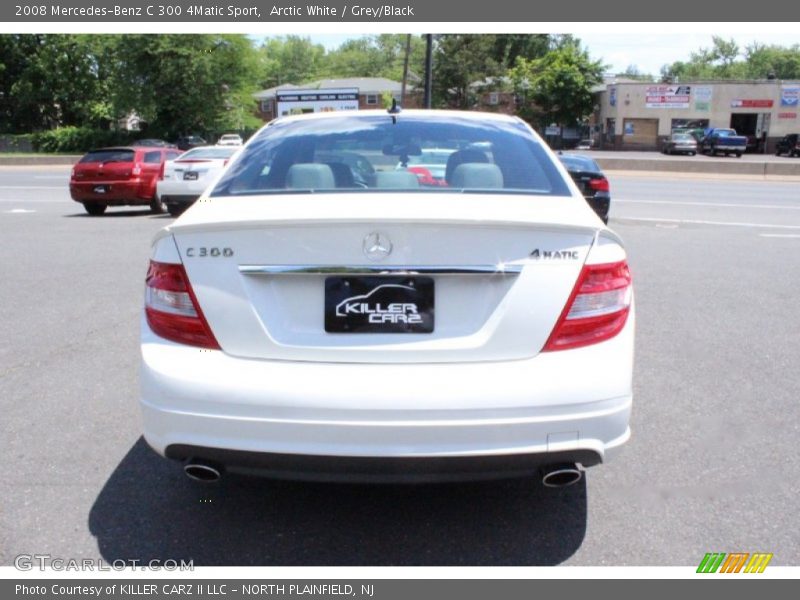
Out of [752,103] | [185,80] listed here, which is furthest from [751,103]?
[185,80]

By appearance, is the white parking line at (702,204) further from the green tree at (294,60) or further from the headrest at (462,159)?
the green tree at (294,60)

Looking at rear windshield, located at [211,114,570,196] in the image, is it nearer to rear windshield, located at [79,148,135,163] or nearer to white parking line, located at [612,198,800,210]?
rear windshield, located at [79,148,135,163]

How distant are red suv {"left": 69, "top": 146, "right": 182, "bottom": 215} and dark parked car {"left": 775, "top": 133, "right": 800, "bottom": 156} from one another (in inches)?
1750

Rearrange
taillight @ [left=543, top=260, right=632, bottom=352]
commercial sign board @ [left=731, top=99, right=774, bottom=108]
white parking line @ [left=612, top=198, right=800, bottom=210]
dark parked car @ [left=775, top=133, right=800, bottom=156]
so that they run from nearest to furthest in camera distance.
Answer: taillight @ [left=543, top=260, right=632, bottom=352] < white parking line @ [left=612, top=198, right=800, bottom=210] < dark parked car @ [left=775, top=133, right=800, bottom=156] < commercial sign board @ [left=731, top=99, right=774, bottom=108]

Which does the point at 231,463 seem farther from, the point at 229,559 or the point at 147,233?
the point at 147,233

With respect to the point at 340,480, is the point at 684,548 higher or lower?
lower

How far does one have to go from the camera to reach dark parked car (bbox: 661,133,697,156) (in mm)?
48812

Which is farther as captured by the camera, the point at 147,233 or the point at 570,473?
the point at 147,233

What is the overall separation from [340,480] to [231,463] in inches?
16.1

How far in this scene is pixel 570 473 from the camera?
9.67ft

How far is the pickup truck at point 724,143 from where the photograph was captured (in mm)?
47219

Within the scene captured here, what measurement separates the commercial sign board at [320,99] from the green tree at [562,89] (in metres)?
33.3

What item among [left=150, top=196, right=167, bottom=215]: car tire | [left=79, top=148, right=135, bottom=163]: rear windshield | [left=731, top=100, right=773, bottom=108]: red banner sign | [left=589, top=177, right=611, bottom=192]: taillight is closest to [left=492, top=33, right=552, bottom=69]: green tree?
[left=731, top=100, right=773, bottom=108]: red banner sign

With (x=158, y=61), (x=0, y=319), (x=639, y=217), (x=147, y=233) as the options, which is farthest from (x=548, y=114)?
(x=0, y=319)
